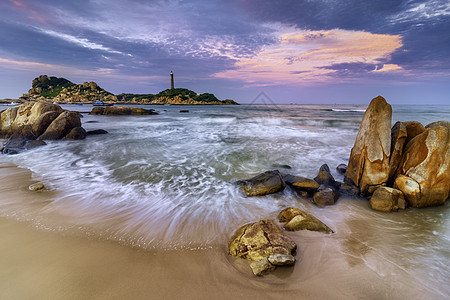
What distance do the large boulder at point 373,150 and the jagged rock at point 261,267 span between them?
11.0ft

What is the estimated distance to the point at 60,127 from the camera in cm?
1109

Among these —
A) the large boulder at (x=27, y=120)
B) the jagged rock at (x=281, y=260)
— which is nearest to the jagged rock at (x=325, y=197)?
the jagged rock at (x=281, y=260)

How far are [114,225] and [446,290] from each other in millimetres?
4500

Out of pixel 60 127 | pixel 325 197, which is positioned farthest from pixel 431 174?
pixel 60 127

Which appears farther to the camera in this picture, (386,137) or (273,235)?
(386,137)

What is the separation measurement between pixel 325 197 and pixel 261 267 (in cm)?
259

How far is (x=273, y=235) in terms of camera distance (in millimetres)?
2578

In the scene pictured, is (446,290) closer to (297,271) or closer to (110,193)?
(297,271)

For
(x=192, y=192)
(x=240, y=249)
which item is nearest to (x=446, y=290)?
(x=240, y=249)

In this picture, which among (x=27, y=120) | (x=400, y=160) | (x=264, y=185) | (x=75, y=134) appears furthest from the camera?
(x=75, y=134)

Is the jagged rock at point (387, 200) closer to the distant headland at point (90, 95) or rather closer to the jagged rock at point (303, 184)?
the jagged rock at point (303, 184)

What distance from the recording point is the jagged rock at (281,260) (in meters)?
2.29

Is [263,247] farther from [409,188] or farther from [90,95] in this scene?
[90,95]

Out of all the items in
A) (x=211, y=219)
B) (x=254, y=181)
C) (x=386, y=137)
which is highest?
(x=386, y=137)
